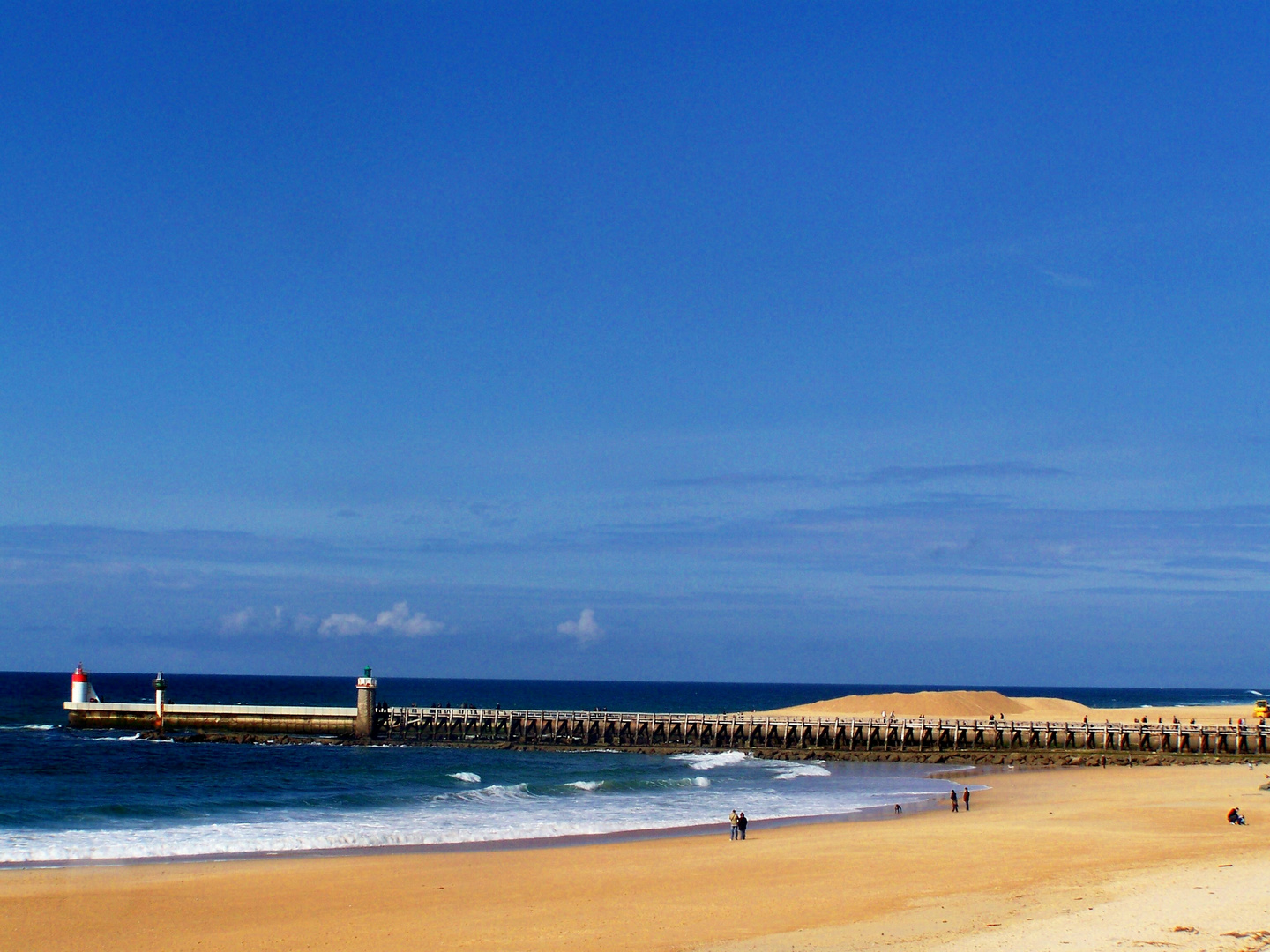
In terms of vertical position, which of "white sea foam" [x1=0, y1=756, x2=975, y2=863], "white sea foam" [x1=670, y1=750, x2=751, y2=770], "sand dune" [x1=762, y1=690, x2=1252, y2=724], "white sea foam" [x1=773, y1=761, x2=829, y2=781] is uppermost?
"sand dune" [x1=762, y1=690, x2=1252, y2=724]

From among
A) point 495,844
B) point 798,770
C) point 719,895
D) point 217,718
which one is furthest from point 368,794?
point 217,718

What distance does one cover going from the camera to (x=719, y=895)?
942 inches

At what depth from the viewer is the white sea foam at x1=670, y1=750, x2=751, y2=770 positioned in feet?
193

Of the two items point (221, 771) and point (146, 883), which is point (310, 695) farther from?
point (146, 883)

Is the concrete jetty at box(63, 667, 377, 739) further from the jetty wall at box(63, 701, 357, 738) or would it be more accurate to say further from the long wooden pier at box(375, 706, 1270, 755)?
the long wooden pier at box(375, 706, 1270, 755)

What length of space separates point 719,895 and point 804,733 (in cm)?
4413

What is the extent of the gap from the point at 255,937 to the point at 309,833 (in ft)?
44.2

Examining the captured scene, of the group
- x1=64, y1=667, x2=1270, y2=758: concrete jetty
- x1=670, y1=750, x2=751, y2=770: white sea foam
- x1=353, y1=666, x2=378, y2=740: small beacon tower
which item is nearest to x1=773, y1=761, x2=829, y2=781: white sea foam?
x1=670, y1=750, x2=751, y2=770: white sea foam

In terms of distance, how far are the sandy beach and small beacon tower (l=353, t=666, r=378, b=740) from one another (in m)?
42.5

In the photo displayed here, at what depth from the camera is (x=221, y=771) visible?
54.7m

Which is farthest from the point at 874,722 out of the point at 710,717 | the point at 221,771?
the point at 221,771

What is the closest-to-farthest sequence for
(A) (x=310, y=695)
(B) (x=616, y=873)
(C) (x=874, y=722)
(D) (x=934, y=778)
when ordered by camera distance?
(B) (x=616, y=873) → (D) (x=934, y=778) → (C) (x=874, y=722) → (A) (x=310, y=695)

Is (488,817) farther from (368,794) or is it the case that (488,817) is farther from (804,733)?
(804,733)

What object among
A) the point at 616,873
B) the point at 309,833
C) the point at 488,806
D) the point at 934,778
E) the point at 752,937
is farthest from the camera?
the point at 934,778
